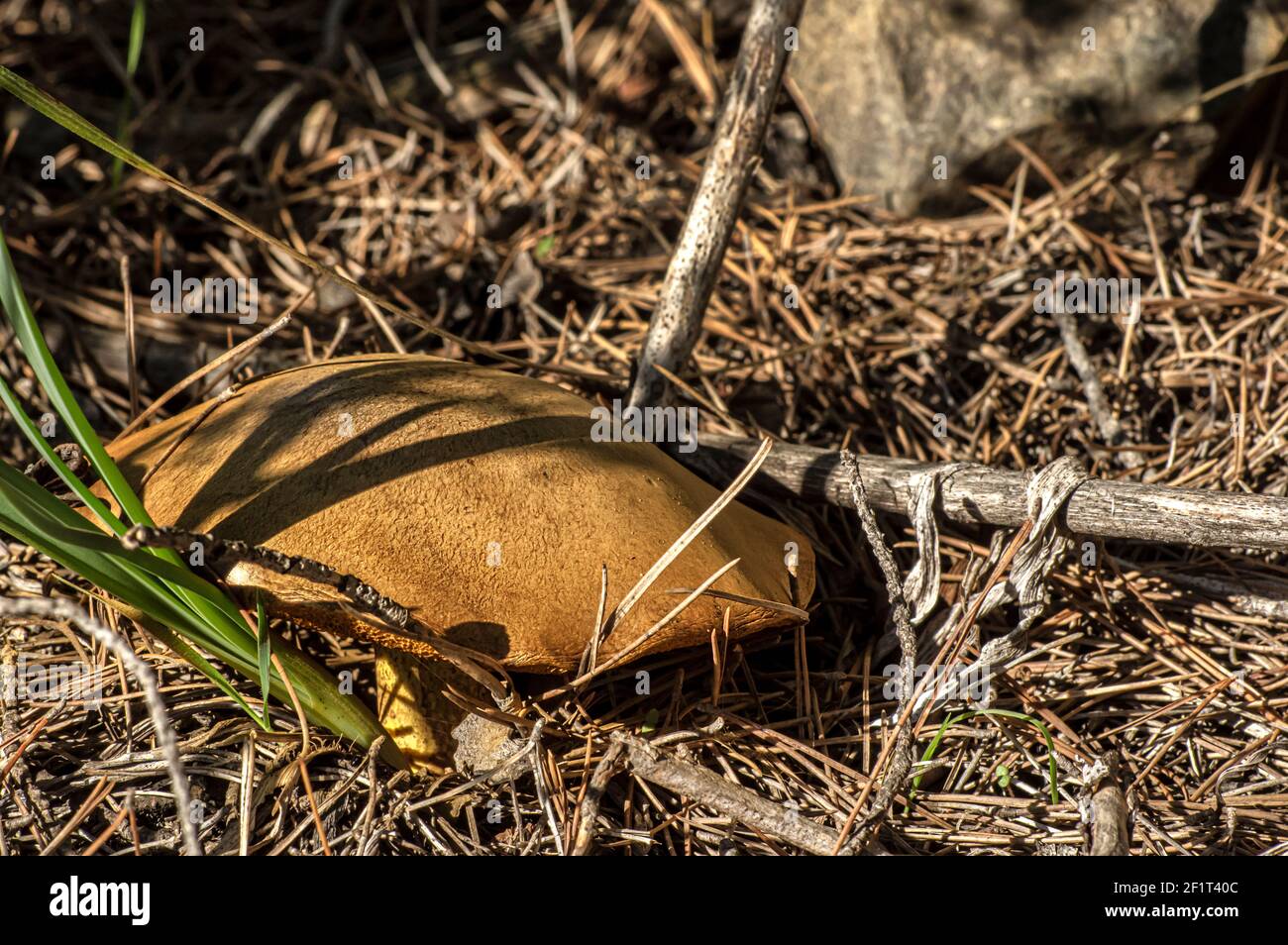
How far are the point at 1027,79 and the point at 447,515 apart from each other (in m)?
1.86

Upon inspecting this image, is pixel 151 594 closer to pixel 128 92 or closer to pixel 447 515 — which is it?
pixel 447 515

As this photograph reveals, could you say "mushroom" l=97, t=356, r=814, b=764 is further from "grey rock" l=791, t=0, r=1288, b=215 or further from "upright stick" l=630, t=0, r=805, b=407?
"grey rock" l=791, t=0, r=1288, b=215

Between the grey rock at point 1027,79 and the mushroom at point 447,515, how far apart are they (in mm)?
1347

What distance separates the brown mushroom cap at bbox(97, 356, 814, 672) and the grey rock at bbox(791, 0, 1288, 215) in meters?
1.36

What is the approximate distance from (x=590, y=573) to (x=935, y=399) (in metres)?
1.09

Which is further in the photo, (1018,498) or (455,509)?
(1018,498)

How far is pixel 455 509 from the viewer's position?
143 centimetres

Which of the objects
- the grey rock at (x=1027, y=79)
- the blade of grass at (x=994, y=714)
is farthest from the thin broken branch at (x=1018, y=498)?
the grey rock at (x=1027, y=79)

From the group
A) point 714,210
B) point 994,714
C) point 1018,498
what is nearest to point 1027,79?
point 714,210

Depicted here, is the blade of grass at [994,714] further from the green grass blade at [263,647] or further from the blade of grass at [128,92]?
the blade of grass at [128,92]

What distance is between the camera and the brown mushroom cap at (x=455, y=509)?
139 centimetres

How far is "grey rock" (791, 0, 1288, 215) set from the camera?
7.74 ft
